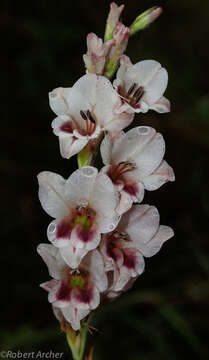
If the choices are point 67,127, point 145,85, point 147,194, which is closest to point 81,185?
point 67,127

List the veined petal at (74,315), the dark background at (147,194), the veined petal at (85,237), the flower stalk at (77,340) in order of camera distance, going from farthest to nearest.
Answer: the dark background at (147,194), the flower stalk at (77,340), the veined petal at (74,315), the veined petal at (85,237)

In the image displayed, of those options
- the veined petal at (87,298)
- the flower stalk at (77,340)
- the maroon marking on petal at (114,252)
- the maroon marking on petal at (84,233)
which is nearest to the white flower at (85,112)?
the maroon marking on petal at (84,233)

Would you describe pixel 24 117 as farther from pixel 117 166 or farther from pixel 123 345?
pixel 117 166

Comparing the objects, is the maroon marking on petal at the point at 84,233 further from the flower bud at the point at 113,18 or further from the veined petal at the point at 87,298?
the flower bud at the point at 113,18

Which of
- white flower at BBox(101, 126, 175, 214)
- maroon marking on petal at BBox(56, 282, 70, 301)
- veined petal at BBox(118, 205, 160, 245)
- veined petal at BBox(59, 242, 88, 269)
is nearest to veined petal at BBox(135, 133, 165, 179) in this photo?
white flower at BBox(101, 126, 175, 214)

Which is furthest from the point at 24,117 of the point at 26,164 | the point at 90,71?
the point at 90,71

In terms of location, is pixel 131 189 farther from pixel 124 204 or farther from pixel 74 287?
pixel 74 287

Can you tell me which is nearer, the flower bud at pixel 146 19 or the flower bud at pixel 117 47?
the flower bud at pixel 117 47

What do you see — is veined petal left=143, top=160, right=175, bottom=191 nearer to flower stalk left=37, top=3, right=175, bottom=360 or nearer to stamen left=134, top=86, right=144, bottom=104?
flower stalk left=37, top=3, right=175, bottom=360
